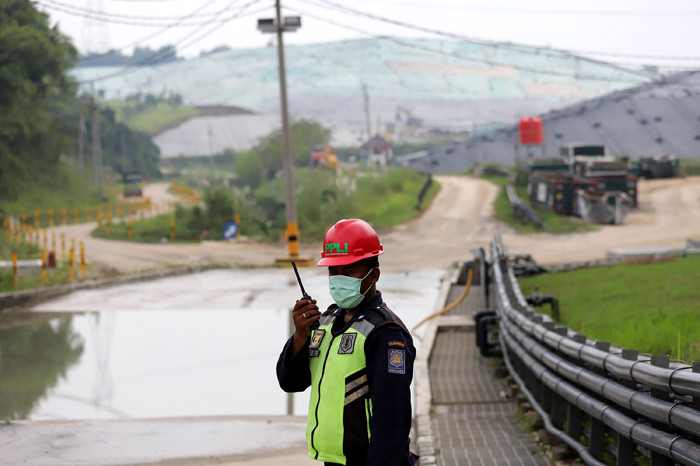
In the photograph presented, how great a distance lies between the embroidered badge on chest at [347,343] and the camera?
3.82 meters

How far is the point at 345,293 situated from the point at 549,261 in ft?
76.1

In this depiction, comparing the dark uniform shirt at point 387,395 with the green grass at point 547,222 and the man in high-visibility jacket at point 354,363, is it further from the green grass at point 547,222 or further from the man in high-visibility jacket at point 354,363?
the green grass at point 547,222

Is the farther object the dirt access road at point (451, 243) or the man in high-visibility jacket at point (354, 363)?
the dirt access road at point (451, 243)

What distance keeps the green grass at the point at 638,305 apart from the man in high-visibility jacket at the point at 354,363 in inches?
152

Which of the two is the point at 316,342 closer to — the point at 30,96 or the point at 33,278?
the point at 33,278

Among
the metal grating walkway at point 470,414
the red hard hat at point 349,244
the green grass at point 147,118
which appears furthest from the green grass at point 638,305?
the green grass at point 147,118

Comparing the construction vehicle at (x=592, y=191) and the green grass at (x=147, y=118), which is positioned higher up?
the green grass at (x=147, y=118)

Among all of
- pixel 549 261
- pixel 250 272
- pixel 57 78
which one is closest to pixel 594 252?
pixel 549 261

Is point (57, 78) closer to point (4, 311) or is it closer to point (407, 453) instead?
point (4, 311)

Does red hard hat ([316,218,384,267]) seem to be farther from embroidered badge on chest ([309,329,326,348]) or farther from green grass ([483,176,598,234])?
green grass ([483,176,598,234])

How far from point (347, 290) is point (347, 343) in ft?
0.87

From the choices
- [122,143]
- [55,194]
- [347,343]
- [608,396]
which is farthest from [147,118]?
[347,343]

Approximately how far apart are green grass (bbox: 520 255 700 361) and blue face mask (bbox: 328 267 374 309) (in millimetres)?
3904

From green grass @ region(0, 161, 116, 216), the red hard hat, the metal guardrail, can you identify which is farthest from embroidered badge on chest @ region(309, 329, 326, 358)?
green grass @ region(0, 161, 116, 216)
